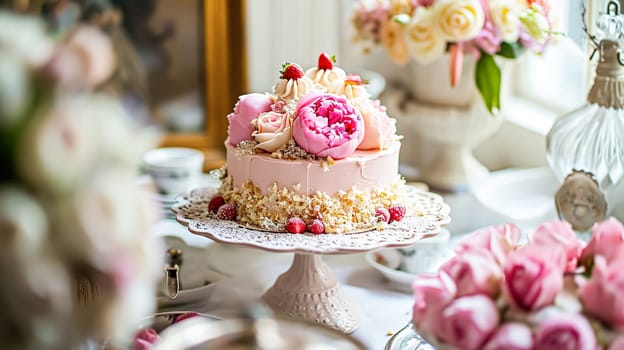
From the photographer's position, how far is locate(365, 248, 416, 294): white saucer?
1.51 meters

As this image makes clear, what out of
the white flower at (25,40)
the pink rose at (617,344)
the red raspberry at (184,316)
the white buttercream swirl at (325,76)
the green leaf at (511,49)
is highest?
the white flower at (25,40)

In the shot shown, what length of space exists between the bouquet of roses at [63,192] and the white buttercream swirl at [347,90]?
0.62 meters

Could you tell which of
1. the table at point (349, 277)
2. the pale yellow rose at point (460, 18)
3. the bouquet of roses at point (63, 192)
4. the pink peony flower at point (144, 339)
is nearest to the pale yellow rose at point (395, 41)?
the pale yellow rose at point (460, 18)

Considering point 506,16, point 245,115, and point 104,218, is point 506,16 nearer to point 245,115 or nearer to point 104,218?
point 245,115

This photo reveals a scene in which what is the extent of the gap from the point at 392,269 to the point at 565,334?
0.70m

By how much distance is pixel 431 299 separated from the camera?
92 centimetres

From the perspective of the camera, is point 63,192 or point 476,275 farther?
point 476,275

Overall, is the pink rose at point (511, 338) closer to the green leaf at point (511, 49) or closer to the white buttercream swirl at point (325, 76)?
the white buttercream swirl at point (325, 76)

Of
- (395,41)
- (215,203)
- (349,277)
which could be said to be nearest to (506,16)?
(395,41)

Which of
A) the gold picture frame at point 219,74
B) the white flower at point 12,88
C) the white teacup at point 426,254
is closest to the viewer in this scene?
the white flower at point 12,88

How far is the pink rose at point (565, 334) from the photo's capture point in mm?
839

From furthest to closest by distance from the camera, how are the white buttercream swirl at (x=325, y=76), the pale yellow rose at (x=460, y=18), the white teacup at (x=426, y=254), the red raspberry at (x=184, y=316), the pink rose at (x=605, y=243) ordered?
the pale yellow rose at (x=460, y=18) < the white teacup at (x=426, y=254) < the white buttercream swirl at (x=325, y=76) < the red raspberry at (x=184, y=316) < the pink rose at (x=605, y=243)

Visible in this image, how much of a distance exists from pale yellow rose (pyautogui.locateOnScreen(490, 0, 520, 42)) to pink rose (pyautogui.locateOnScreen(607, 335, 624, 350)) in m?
0.90

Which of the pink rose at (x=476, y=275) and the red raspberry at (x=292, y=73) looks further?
the red raspberry at (x=292, y=73)
